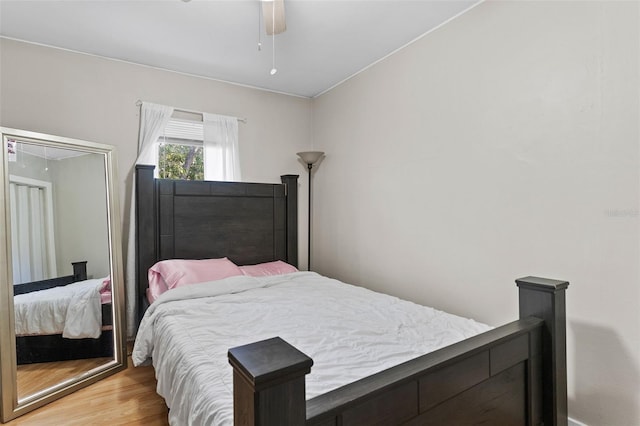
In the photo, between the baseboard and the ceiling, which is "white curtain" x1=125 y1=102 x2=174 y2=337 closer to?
the ceiling

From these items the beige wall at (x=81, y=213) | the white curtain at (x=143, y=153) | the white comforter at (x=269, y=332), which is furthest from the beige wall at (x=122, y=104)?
the white comforter at (x=269, y=332)

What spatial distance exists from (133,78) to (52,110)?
68cm

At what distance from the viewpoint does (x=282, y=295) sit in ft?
8.17

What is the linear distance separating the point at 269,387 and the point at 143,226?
267 centimetres

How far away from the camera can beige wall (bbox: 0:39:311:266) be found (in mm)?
2623

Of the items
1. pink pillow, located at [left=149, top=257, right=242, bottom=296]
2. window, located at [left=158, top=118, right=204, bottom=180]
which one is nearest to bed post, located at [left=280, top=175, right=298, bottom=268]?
pink pillow, located at [left=149, top=257, right=242, bottom=296]

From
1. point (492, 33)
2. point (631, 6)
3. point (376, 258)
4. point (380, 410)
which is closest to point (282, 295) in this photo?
point (376, 258)

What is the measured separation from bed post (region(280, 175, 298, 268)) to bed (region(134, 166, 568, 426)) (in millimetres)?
627

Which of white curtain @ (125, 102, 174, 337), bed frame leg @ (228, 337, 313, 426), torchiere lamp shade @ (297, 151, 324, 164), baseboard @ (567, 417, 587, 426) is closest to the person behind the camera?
bed frame leg @ (228, 337, 313, 426)

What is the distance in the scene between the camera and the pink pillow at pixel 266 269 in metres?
3.13

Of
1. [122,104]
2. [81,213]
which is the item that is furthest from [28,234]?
[122,104]

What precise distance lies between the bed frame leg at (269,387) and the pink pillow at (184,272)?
2.06 m

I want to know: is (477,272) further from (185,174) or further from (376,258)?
(185,174)

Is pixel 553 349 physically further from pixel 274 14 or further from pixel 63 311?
pixel 63 311
